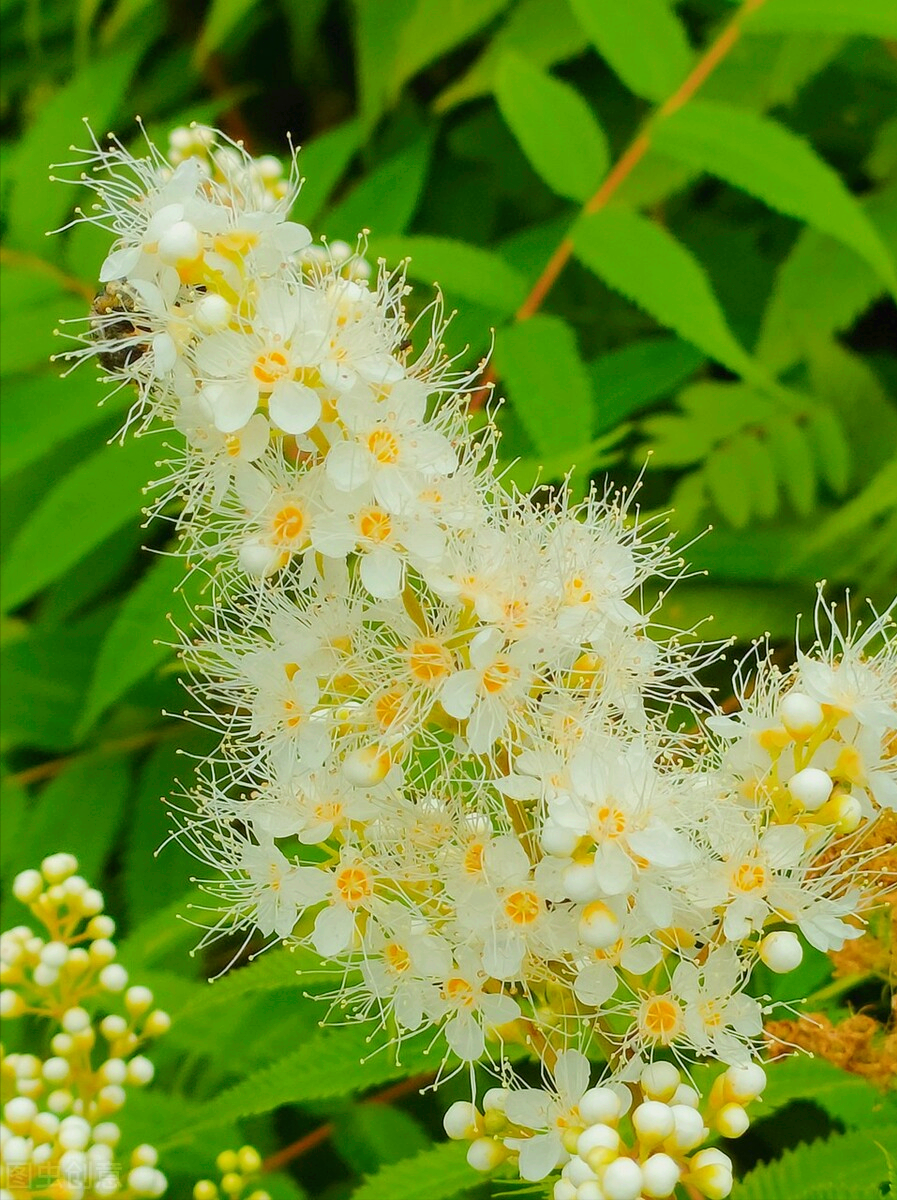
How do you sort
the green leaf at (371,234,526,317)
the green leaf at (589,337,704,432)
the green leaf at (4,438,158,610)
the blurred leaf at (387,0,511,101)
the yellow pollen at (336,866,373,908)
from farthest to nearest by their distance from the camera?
the blurred leaf at (387,0,511,101) → the green leaf at (589,337,704,432) → the green leaf at (4,438,158,610) → the green leaf at (371,234,526,317) → the yellow pollen at (336,866,373,908)

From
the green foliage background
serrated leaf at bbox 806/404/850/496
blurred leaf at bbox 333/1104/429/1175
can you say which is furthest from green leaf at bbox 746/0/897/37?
blurred leaf at bbox 333/1104/429/1175

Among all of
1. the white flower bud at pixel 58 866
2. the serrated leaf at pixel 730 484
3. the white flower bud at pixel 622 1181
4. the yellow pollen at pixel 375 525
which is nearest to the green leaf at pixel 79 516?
the white flower bud at pixel 58 866

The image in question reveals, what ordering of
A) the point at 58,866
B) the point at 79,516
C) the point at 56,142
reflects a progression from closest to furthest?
1. the point at 58,866
2. the point at 79,516
3. the point at 56,142

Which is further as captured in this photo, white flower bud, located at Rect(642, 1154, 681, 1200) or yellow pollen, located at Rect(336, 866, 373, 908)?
yellow pollen, located at Rect(336, 866, 373, 908)

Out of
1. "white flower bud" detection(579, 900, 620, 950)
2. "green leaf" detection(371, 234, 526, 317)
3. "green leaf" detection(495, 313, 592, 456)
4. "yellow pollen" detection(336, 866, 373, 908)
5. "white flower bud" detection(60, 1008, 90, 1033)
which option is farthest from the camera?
"green leaf" detection(371, 234, 526, 317)

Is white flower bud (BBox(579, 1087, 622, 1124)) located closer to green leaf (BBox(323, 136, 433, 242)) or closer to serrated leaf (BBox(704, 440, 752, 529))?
serrated leaf (BBox(704, 440, 752, 529))

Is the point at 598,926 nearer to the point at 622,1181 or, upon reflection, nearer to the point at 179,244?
the point at 622,1181

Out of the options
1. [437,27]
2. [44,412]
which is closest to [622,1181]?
[44,412]
